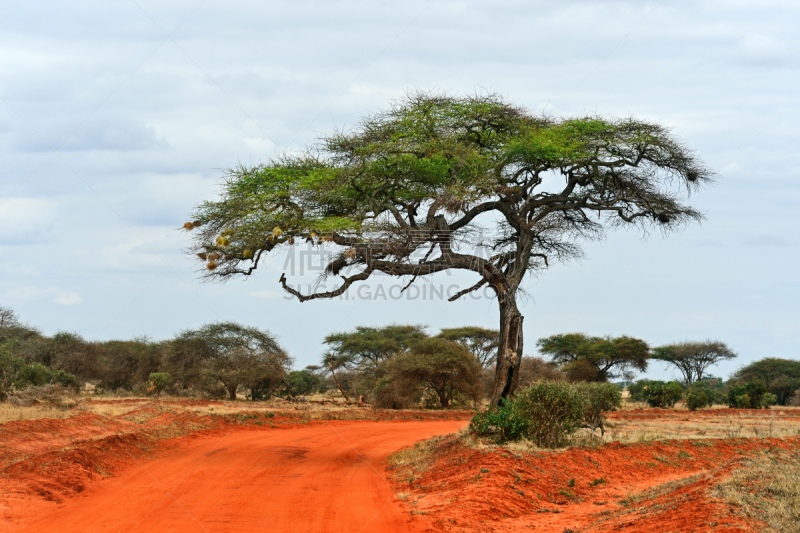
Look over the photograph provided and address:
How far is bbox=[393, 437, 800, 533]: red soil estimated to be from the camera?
7.40 meters

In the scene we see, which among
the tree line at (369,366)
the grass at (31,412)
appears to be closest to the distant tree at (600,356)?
the tree line at (369,366)

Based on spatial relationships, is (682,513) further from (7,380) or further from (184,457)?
(7,380)

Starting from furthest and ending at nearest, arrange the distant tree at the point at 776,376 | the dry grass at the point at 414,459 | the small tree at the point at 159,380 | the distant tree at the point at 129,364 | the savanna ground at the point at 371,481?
the distant tree at the point at 776,376 < the distant tree at the point at 129,364 < the small tree at the point at 159,380 < the dry grass at the point at 414,459 < the savanna ground at the point at 371,481

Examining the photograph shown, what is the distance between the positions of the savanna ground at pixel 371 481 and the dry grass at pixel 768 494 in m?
0.02

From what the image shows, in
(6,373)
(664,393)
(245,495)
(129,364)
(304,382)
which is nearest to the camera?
(245,495)

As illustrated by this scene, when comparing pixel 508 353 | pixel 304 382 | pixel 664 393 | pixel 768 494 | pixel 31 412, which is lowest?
pixel 31 412

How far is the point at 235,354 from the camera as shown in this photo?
3161 centimetres

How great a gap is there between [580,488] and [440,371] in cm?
1908

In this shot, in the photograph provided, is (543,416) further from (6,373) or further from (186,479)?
(6,373)

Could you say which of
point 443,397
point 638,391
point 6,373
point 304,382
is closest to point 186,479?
point 6,373

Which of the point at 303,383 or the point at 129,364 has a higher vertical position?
the point at 129,364

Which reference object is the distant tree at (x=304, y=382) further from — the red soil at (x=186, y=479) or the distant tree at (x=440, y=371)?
the red soil at (x=186, y=479)

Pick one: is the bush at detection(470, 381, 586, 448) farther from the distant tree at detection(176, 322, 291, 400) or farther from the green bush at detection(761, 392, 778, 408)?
the green bush at detection(761, 392, 778, 408)

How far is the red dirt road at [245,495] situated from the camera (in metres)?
8.27
